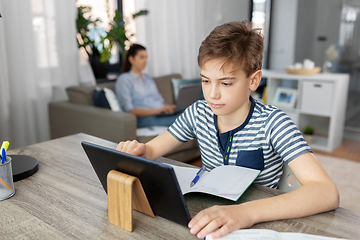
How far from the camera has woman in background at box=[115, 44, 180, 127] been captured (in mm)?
2668

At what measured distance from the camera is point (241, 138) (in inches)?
40.8

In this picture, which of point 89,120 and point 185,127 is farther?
point 89,120

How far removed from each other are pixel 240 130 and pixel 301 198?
0.32 metres

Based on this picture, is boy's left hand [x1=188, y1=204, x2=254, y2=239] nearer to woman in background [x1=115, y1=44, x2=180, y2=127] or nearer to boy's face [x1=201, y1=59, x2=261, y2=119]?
boy's face [x1=201, y1=59, x2=261, y2=119]

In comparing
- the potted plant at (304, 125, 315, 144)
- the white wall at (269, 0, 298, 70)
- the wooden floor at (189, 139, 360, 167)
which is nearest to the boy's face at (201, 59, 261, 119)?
the wooden floor at (189, 139, 360, 167)

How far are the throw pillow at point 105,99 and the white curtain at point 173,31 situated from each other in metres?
0.99

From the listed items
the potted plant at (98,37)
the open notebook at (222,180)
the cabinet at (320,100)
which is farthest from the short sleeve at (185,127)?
the cabinet at (320,100)

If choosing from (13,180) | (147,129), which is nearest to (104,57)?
(147,129)

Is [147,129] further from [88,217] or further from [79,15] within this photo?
[88,217]

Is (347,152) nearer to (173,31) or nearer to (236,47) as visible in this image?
(173,31)

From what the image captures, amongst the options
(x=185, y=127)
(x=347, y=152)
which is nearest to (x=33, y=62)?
(x=185, y=127)

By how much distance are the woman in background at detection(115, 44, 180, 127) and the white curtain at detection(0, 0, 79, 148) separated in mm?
442

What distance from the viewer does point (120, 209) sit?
74 cm

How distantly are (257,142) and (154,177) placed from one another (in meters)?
0.44
